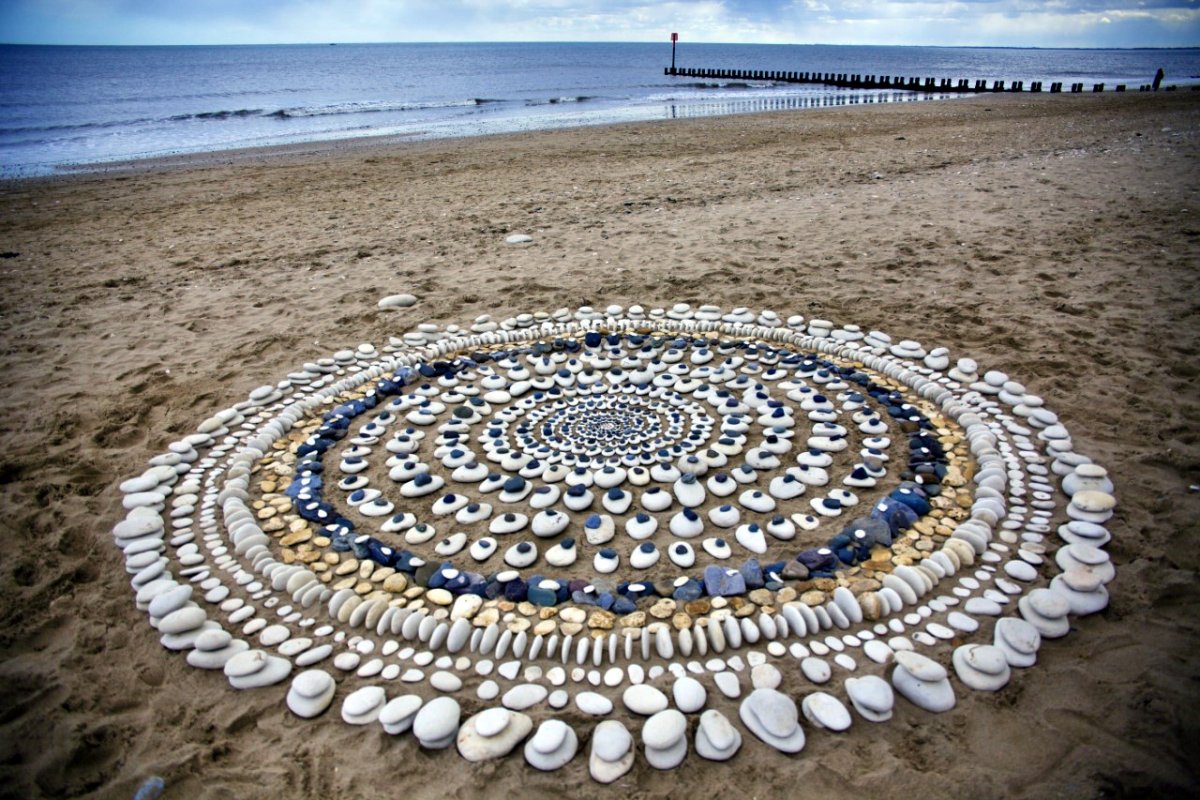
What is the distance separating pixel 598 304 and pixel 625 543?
3.18m

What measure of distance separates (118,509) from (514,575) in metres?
2.26

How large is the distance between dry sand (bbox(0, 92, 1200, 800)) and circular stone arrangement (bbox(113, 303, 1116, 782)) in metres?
0.14

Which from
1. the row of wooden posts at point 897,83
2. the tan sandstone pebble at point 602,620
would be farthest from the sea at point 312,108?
the tan sandstone pebble at point 602,620

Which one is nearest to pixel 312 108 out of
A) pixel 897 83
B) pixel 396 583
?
pixel 396 583

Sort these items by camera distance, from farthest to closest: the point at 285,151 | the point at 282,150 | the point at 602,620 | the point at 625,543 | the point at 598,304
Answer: the point at 282,150, the point at 285,151, the point at 598,304, the point at 625,543, the point at 602,620

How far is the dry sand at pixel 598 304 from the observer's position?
6.72 ft

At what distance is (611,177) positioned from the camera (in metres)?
11.1

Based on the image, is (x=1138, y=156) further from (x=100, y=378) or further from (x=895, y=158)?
(x=100, y=378)

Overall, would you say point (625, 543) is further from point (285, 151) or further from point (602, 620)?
point (285, 151)

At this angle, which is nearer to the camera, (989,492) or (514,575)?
(514,575)

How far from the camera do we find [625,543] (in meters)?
3.06

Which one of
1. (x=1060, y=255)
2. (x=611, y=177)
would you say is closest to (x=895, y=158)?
(x=611, y=177)

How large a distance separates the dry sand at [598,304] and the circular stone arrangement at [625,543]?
0.45 feet

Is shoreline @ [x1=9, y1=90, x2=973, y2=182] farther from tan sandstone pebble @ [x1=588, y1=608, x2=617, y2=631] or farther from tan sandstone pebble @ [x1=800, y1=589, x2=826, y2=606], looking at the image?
tan sandstone pebble @ [x1=800, y1=589, x2=826, y2=606]
